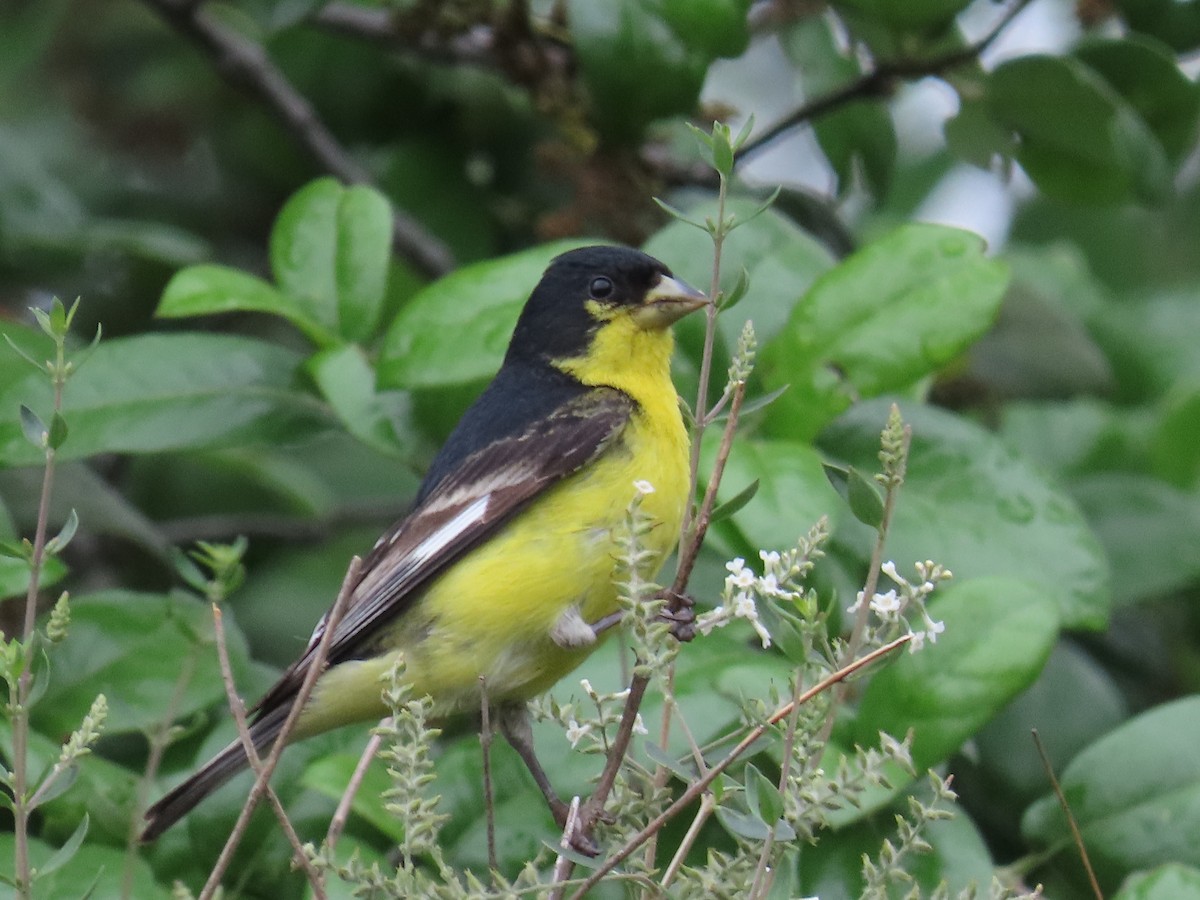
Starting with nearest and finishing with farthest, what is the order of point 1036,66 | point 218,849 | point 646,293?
point 218,849, point 646,293, point 1036,66

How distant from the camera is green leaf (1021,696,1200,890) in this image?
9.52ft

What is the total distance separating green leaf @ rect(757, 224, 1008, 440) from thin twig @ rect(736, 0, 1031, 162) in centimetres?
71

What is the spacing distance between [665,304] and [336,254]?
0.72 meters

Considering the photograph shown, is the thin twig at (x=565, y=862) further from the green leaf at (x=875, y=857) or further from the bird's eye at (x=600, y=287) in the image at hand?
the bird's eye at (x=600, y=287)

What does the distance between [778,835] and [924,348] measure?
1.68m

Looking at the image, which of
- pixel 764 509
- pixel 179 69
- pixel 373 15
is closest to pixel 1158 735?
pixel 764 509

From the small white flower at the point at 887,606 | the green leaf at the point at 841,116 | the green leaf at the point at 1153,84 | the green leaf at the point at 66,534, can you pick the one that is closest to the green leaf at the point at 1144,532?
the green leaf at the point at 1153,84

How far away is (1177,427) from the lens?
175 inches

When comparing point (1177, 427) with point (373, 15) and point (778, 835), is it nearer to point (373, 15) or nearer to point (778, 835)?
point (373, 15)

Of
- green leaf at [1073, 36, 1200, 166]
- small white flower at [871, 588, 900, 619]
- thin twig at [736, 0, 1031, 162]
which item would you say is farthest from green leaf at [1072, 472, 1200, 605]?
small white flower at [871, 588, 900, 619]

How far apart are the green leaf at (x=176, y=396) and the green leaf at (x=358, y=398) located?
0.37 ft

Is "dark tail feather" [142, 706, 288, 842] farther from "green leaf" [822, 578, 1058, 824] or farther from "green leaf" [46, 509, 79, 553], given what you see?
"green leaf" [822, 578, 1058, 824]

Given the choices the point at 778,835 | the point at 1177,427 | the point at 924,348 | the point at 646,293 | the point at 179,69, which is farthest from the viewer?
the point at 179,69

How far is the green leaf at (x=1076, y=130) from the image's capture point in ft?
12.5
